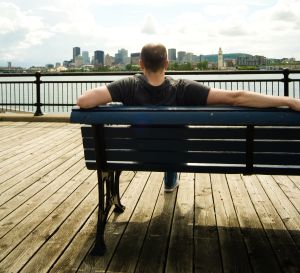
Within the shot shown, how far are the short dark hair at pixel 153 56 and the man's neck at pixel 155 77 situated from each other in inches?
1.2

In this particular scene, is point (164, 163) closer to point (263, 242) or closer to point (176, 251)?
point (176, 251)

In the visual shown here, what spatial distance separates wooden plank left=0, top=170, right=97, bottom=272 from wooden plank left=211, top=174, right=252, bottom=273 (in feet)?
4.31

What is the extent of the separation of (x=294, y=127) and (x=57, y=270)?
1.79 metres

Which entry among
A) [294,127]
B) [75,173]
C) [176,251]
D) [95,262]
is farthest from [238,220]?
[75,173]

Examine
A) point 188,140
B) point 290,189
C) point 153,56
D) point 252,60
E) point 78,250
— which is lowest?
point 78,250

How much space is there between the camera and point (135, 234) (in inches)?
122

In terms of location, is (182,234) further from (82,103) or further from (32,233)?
(82,103)

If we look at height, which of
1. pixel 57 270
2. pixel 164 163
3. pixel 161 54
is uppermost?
pixel 161 54

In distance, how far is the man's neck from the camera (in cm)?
294

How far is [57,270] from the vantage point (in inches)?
101

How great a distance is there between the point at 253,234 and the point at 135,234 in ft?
2.98

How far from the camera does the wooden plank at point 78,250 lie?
2.60 m

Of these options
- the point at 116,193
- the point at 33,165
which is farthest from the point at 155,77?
the point at 33,165

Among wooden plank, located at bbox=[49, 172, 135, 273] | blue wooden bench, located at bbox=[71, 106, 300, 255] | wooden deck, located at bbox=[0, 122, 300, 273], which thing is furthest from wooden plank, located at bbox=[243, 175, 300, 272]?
wooden plank, located at bbox=[49, 172, 135, 273]
